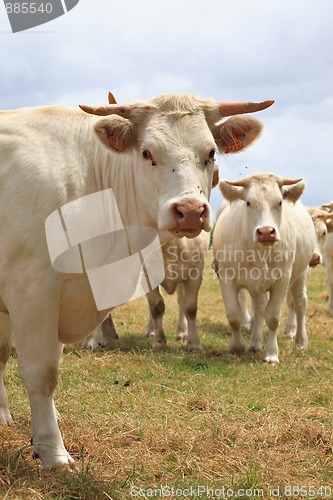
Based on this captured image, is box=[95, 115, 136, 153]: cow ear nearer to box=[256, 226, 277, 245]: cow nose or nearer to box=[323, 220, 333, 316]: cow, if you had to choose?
box=[256, 226, 277, 245]: cow nose

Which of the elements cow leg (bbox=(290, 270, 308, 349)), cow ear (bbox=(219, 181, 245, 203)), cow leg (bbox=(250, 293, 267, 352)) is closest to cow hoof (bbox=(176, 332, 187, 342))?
cow leg (bbox=(250, 293, 267, 352))

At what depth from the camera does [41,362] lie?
399 centimetres

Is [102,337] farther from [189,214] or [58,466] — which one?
[189,214]

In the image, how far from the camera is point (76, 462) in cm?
420

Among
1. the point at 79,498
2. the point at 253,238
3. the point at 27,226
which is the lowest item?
the point at 253,238

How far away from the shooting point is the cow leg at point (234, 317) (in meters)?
8.61

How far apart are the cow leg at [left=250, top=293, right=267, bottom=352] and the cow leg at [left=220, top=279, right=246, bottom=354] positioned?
342mm

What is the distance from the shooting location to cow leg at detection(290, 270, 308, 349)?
9.61 metres

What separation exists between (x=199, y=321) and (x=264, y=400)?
5.84 metres

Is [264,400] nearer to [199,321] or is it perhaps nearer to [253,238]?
[253,238]

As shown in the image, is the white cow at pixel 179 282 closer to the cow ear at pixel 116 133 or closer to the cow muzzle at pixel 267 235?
the cow muzzle at pixel 267 235

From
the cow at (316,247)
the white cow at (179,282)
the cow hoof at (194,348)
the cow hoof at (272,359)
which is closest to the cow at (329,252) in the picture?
the cow at (316,247)

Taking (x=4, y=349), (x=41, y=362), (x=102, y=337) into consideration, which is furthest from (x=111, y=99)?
(x=102, y=337)

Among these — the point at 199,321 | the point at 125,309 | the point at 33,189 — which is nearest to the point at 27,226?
the point at 33,189
